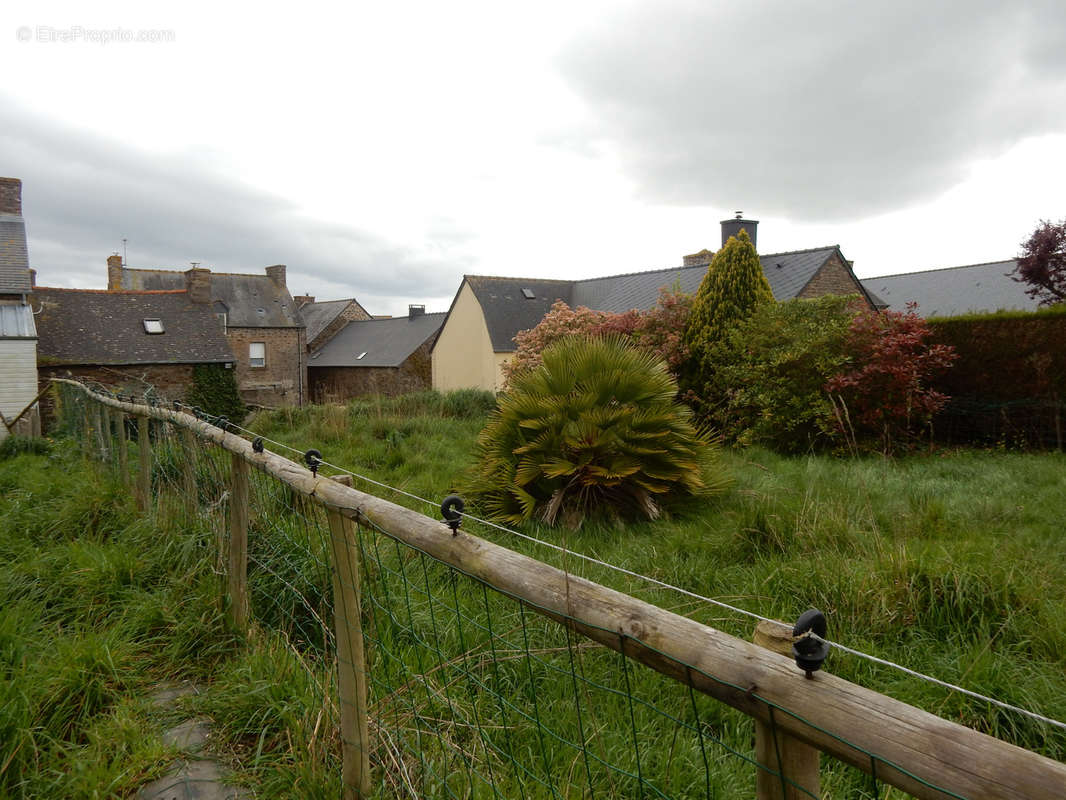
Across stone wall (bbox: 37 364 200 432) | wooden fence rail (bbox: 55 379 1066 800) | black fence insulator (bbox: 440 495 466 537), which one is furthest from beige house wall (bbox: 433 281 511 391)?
wooden fence rail (bbox: 55 379 1066 800)

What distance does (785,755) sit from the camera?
1082 mm

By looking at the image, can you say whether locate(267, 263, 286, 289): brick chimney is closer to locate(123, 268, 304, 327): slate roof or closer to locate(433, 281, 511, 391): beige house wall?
locate(123, 268, 304, 327): slate roof

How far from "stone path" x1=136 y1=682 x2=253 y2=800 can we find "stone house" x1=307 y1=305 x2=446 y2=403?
1203 inches

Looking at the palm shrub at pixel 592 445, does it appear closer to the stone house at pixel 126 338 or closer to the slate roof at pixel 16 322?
the slate roof at pixel 16 322

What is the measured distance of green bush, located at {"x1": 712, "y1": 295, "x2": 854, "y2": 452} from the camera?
29.4ft

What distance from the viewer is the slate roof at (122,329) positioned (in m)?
23.3

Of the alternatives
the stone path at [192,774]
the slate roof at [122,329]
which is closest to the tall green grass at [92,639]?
the stone path at [192,774]

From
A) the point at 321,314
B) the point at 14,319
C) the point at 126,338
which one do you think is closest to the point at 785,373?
the point at 14,319

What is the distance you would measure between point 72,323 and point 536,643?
89.6ft

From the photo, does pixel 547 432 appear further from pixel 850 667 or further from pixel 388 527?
pixel 388 527

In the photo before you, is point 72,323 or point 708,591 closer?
point 708,591

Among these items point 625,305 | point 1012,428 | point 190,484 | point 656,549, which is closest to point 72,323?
point 625,305

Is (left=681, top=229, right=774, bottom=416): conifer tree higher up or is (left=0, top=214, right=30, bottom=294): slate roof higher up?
(left=0, top=214, right=30, bottom=294): slate roof

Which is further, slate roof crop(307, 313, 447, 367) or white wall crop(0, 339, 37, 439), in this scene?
slate roof crop(307, 313, 447, 367)
